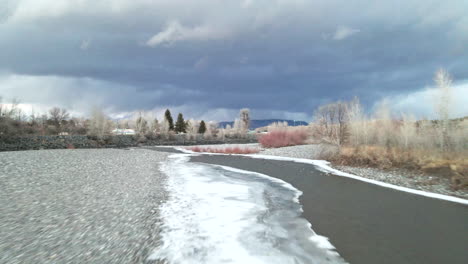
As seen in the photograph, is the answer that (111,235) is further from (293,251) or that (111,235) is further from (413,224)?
(413,224)

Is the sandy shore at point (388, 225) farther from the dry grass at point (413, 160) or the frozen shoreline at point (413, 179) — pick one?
the dry grass at point (413, 160)

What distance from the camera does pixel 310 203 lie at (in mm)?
7930

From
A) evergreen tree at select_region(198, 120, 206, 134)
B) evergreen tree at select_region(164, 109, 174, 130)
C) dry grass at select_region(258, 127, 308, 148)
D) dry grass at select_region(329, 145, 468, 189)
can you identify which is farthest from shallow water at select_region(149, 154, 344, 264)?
evergreen tree at select_region(198, 120, 206, 134)

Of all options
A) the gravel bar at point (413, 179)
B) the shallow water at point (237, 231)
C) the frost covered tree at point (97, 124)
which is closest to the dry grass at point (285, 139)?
the gravel bar at point (413, 179)

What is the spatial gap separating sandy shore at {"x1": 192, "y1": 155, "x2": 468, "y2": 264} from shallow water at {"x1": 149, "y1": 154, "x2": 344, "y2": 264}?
0.50m

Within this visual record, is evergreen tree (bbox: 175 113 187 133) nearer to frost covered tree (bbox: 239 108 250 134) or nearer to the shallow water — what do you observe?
frost covered tree (bbox: 239 108 250 134)

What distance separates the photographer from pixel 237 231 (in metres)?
5.41

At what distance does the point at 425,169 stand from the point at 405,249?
9989 millimetres

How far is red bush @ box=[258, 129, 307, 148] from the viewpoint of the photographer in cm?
3900

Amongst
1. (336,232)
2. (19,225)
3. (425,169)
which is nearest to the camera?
(19,225)

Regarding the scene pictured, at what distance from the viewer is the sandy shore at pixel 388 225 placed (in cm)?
440

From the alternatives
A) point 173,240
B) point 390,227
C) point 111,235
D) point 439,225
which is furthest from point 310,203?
point 111,235

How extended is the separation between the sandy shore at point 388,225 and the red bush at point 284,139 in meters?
29.4

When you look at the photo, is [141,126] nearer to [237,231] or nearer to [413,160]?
[413,160]
